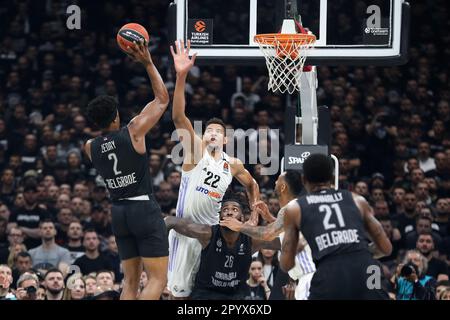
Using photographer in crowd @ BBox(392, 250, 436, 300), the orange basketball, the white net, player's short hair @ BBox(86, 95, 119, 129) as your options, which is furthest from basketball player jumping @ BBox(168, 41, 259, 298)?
photographer in crowd @ BBox(392, 250, 436, 300)

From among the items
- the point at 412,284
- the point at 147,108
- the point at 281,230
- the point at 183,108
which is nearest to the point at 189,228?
the point at 281,230

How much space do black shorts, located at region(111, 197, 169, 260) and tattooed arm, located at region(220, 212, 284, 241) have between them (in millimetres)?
684

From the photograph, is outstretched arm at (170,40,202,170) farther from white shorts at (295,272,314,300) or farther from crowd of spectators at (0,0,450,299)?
crowd of spectators at (0,0,450,299)

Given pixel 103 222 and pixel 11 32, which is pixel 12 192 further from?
pixel 11 32

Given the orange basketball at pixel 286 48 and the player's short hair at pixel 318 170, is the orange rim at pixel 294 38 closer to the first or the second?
the orange basketball at pixel 286 48

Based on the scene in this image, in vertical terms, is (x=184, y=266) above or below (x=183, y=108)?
below

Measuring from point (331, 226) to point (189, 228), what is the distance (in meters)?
2.30

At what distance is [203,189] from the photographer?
9.12 meters

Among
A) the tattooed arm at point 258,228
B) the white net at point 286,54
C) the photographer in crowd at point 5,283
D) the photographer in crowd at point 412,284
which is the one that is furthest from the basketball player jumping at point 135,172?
the photographer in crowd at point 412,284

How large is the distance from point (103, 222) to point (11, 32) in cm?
580

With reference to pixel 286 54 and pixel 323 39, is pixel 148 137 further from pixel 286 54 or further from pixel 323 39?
pixel 286 54

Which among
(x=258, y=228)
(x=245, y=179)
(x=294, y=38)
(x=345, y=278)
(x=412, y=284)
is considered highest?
(x=294, y=38)

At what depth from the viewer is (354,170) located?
14.6m
